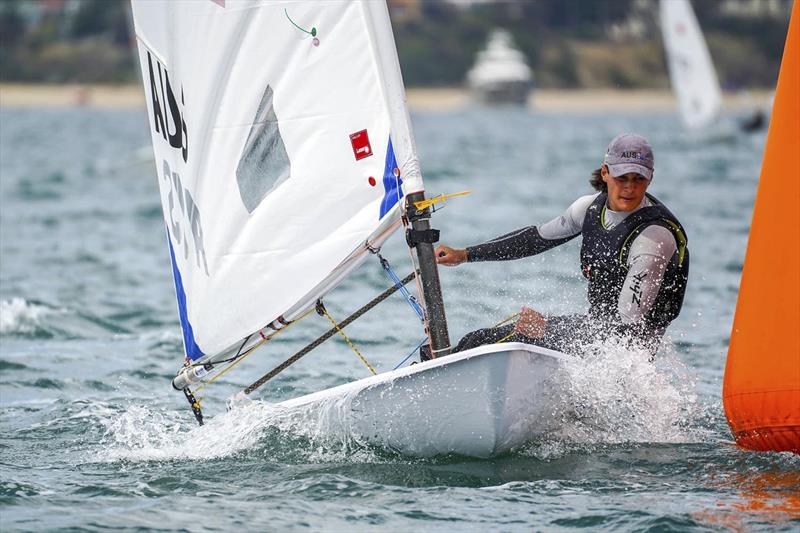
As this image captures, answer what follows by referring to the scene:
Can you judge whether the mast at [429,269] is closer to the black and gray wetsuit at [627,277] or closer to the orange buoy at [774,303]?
the black and gray wetsuit at [627,277]

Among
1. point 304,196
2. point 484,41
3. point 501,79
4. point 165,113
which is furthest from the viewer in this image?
point 484,41

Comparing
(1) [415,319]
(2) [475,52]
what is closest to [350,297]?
(1) [415,319]

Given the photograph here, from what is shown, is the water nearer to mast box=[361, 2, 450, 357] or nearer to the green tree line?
mast box=[361, 2, 450, 357]

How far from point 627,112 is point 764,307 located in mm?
56120

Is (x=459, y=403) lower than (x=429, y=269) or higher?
lower

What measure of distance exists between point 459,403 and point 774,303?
113 centimetres

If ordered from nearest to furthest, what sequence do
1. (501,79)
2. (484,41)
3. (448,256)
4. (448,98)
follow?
(448,256)
(501,79)
(448,98)
(484,41)

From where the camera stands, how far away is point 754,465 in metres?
4.47

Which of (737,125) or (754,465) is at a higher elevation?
(737,125)

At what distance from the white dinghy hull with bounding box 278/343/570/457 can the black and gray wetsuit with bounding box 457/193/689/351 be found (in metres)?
0.28

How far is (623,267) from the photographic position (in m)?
4.56

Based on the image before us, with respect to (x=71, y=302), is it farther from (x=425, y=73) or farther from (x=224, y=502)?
(x=425, y=73)

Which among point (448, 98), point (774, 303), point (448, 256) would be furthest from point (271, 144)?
point (448, 98)

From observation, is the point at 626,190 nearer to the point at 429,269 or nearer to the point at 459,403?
the point at 429,269
